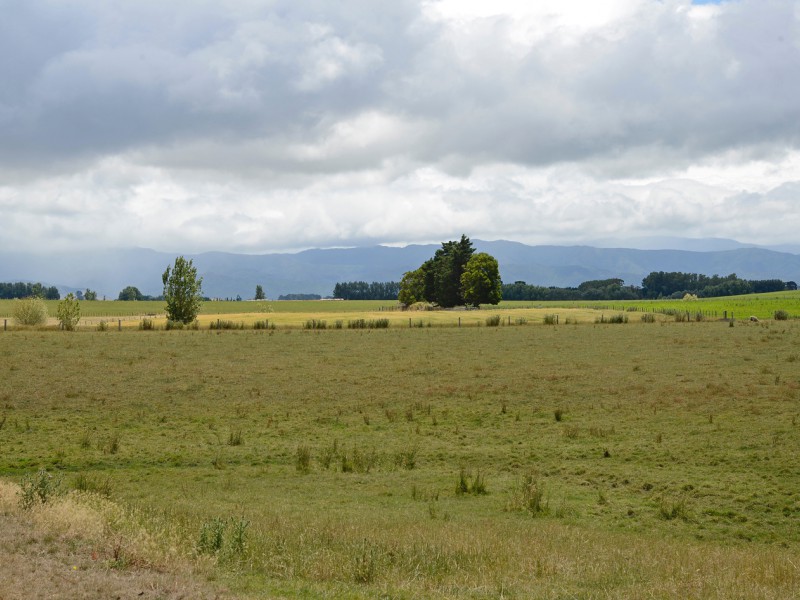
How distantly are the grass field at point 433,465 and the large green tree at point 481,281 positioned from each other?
251ft

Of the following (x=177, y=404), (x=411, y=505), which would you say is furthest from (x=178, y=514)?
(x=177, y=404)

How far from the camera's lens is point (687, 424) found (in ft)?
73.8

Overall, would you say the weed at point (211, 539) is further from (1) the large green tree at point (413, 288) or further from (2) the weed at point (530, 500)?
(1) the large green tree at point (413, 288)

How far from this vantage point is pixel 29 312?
72.3 meters

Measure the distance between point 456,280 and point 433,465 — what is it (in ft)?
348

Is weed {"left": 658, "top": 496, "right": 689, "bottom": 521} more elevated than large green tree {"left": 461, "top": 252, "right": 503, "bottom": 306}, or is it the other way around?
large green tree {"left": 461, "top": 252, "right": 503, "bottom": 306}

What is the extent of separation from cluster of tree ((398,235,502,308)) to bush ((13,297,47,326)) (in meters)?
65.3

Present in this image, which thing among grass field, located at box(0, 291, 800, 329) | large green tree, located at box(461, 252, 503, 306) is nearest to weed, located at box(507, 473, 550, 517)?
grass field, located at box(0, 291, 800, 329)

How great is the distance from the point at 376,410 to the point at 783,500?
46.4 ft

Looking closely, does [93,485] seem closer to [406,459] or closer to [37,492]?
[37,492]

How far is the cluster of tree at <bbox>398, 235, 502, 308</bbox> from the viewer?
118 m

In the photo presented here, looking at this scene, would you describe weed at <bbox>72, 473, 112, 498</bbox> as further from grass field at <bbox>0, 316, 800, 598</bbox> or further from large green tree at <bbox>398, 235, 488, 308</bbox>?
large green tree at <bbox>398, 235, 488, 308</bbox>

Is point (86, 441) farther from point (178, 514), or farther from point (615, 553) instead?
point (615, 553)

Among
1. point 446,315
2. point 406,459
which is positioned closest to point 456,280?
→ point 446,315
